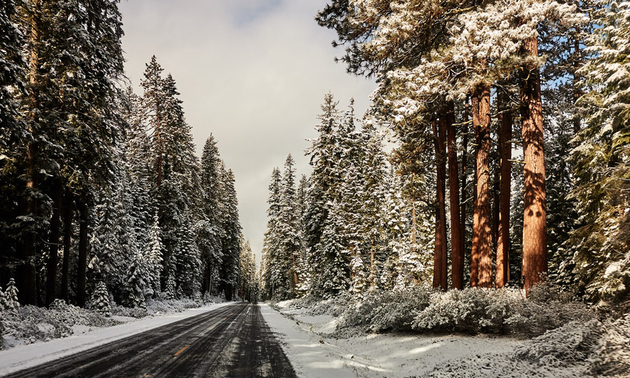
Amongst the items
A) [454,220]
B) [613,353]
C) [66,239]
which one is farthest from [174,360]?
[66,239]

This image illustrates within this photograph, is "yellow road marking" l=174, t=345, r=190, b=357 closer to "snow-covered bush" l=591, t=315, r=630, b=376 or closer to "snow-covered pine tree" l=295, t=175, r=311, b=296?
"snow-covered bush" l=591, t=315, r=630, b=376

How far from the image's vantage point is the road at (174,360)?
7.11 m

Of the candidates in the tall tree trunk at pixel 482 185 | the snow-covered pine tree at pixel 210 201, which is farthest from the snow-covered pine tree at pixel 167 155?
the tall tree trunk at pixel 482 185

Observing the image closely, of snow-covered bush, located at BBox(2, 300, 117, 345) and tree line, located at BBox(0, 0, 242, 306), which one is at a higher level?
tree line, located at BBox(0, 0, 242, 306)

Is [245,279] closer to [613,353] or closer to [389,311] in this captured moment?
[389,311]

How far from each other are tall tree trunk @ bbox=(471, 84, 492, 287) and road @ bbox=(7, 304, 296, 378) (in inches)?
298

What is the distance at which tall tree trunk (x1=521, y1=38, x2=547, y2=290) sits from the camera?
392 inches

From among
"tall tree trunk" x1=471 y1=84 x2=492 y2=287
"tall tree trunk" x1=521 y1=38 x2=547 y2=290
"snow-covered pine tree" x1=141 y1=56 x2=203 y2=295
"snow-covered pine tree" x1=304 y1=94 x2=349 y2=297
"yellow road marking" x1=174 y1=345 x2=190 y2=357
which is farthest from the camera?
"snow-covered pine tree" x1=141 y1=56 x2=203 y2=295

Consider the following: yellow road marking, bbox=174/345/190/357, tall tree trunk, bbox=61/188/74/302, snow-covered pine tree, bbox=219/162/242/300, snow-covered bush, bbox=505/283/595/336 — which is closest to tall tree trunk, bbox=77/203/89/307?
tall tree trunk, bbox=61/188/74/302

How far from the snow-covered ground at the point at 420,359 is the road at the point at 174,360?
83cm

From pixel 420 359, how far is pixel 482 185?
22.1 feet

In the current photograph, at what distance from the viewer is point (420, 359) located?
8.57m

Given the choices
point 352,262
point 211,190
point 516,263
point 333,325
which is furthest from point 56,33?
point 211,190

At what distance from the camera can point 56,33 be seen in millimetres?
15148
